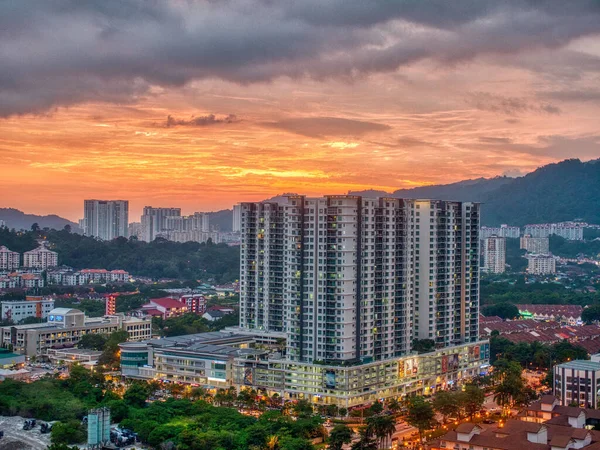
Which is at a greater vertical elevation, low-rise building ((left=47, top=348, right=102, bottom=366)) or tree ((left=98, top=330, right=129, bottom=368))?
tree ((left=98, top=330, right=129, bottom=368))

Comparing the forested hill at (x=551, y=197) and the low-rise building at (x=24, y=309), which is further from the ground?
the forested hill at (x=551, y=197)

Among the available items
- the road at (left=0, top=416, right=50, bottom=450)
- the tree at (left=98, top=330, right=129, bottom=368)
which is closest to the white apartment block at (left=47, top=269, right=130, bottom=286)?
the tree at (left=98, top=330, right=129, bottom=368)

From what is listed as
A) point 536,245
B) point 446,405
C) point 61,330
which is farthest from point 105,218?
point 446,405

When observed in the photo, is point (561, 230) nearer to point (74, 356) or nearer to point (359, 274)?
point (74, 356)

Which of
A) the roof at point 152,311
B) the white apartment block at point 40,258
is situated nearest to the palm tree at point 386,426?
the roof at point 152,311

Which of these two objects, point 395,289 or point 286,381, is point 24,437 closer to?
point 286,381

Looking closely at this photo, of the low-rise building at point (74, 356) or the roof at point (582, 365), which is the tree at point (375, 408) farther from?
the low-rise building at point (74, 356)

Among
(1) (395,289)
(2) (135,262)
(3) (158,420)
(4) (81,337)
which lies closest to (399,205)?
(1) (395,289)

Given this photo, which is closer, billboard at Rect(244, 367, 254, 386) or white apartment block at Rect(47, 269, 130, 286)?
billboard at Rect(244, 367, 254, 386)

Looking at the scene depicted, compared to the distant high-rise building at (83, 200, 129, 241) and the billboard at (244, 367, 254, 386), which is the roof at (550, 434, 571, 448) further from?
the distant high-rise building at (83, 200, 129, 241)
